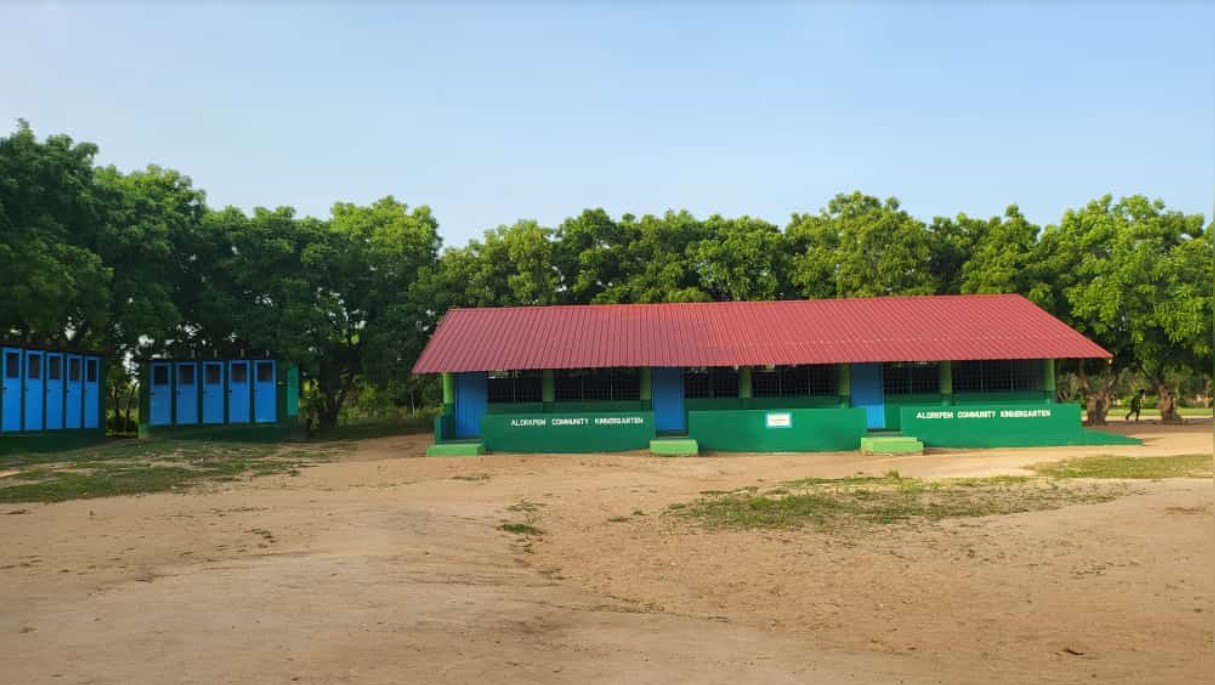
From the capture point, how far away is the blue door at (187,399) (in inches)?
1163

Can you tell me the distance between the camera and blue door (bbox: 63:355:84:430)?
86.1 ft

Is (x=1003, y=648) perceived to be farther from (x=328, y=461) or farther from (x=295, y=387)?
(x=295, y=387)

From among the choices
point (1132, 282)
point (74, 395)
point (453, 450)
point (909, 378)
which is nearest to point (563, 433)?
point (453, 450)

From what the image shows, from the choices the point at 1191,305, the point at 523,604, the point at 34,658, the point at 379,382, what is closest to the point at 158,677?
the point at 34,658

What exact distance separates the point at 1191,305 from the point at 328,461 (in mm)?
28586

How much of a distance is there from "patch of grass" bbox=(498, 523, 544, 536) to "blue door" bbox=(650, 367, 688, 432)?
16435 millimetres

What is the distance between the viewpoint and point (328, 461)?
2200cm

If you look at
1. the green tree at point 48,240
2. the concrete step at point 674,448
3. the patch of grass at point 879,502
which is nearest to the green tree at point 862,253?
the concrete step at point 674,448

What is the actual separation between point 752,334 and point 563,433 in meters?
7.74

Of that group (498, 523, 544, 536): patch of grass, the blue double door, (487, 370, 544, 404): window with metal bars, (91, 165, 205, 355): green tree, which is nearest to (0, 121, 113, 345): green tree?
(91, 165, 205, 355): green tree

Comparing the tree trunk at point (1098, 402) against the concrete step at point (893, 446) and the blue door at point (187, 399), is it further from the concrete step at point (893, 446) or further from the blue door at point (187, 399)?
the blue door at point (187, 399)

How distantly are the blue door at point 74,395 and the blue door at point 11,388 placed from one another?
2400 millimetres

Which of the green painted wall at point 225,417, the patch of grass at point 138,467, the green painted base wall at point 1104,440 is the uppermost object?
the green painted wall at point 225,417

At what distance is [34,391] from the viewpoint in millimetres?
24500
